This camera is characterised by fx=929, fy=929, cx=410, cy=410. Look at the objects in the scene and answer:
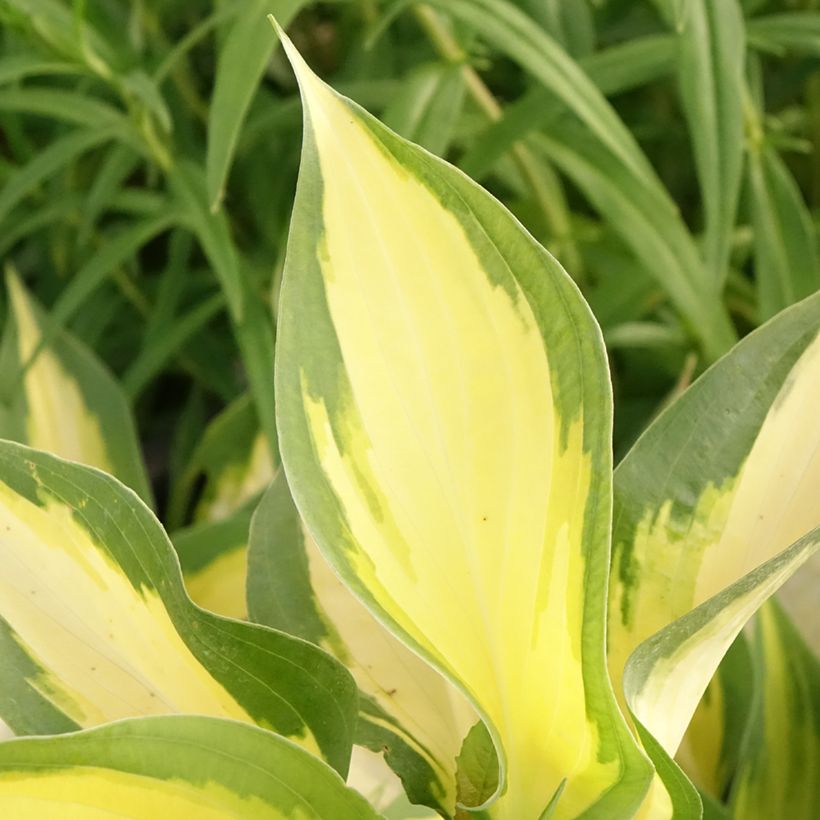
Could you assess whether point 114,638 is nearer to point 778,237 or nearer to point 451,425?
point 451,425

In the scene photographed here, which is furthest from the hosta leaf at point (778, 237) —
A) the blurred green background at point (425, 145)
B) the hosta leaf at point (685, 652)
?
the hosta leaf at point (685, 652)

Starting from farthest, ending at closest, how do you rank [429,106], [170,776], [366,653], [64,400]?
[64,400]
[429,106]
[366,653]
[170,776]

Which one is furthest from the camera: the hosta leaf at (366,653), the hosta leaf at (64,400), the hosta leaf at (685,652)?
the hosta leaf at (64,400)

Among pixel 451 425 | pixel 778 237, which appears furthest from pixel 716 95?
pixel 451 425

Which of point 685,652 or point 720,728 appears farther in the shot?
point 720,728

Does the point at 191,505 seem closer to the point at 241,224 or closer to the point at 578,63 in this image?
the point at 241,224

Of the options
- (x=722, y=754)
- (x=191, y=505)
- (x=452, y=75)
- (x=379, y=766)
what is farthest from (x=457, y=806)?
(x=191, y=505)

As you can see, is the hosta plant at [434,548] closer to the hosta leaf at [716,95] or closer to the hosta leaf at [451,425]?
the hosta leaf at [451,425]
